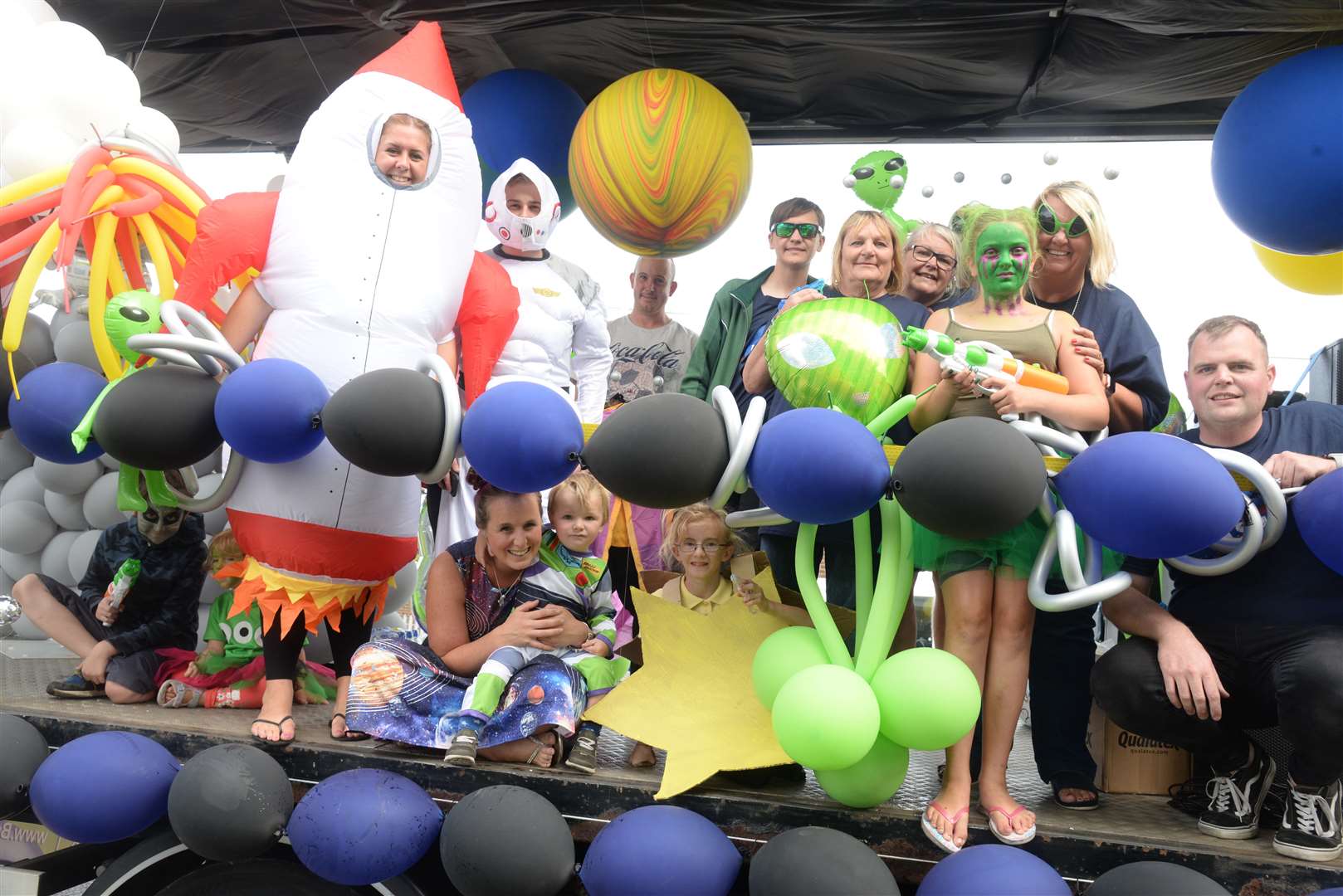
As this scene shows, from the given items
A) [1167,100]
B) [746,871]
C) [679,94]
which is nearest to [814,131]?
[679,94]

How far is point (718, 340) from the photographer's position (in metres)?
2.93

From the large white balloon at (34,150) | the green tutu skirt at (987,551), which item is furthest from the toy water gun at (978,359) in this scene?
the large white balloon at (34,150)

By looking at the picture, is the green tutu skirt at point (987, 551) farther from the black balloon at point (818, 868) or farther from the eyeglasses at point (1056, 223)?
the eyeglasses at point (1056, 223)

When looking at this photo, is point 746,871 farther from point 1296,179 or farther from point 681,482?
point 1296,179

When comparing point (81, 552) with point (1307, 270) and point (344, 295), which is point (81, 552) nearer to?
point (344, 295)

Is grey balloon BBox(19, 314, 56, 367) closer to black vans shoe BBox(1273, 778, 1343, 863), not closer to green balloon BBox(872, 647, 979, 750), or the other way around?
green balloon BBox(872, 647, 979, 750)

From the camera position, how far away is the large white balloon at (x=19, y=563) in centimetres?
375

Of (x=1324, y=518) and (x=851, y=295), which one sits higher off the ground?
(x=851, y=295)

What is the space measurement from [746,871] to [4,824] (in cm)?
180

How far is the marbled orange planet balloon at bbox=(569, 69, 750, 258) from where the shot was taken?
308cm

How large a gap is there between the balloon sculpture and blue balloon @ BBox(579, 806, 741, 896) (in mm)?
1775

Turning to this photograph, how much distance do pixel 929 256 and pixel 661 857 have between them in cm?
173

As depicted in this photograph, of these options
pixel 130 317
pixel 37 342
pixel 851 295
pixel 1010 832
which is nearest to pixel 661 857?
pixel 1010 832

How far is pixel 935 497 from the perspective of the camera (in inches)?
66.2
